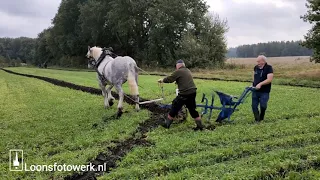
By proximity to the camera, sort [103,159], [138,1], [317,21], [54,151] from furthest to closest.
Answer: [138,1]
[317,21]
[54,151]
[103,159]

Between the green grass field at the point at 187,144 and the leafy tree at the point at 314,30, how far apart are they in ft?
54.2

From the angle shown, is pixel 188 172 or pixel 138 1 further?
pixel 138 1

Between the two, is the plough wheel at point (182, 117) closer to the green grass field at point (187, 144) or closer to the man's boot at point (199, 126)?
the green grass field at point (187, 144)

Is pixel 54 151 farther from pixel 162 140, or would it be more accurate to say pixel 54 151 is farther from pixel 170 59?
pixel 170 59

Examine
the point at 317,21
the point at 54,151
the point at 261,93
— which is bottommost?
the point at 54,151

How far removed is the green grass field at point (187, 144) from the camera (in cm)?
706

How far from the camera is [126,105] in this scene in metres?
17.2

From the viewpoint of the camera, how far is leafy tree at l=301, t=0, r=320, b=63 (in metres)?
30.0

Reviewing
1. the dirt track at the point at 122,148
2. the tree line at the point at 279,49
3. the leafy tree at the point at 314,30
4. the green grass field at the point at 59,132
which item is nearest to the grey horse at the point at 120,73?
the green grass field at the point at 59,132

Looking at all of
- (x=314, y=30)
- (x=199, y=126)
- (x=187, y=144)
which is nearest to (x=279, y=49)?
(x=314, y=30)

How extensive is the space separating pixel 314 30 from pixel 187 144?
2693 centimetres

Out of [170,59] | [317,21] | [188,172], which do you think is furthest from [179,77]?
[170,59]

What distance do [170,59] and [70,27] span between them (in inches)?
1481

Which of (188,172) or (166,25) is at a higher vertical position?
(166,25)
